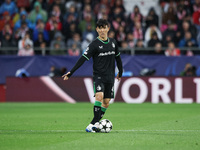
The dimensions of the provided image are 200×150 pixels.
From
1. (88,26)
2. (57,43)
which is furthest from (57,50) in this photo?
(88,26)

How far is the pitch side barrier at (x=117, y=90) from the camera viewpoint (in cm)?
2011

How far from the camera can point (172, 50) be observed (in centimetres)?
2159

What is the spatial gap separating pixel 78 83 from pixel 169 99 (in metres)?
3.65

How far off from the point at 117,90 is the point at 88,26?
3.68 metres

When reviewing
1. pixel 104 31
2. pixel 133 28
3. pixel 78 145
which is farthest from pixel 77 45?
pixel 78 145

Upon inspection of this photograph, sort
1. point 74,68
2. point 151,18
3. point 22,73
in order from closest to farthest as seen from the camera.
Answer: point 74,68 → point 22,73 → point 151,18

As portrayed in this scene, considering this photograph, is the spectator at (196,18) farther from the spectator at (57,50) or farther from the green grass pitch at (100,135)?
the green grass pitch at (100,135)

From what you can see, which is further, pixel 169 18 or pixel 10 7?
pixel 10 7

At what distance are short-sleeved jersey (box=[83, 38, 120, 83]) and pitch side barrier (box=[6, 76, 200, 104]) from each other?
1006 cm

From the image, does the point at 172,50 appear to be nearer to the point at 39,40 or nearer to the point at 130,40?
the point at 130,40

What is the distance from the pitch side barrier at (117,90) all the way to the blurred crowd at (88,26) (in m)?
1.73

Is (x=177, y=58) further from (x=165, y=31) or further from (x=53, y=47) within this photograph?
(x=53, y=47)

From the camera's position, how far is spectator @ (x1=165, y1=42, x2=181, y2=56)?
2147cm

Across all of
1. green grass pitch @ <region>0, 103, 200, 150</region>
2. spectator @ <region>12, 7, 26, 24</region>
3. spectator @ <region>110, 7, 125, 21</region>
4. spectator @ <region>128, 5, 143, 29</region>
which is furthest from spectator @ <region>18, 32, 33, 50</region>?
green grass pitch @ <region>0, 103, 200, 150</region>
